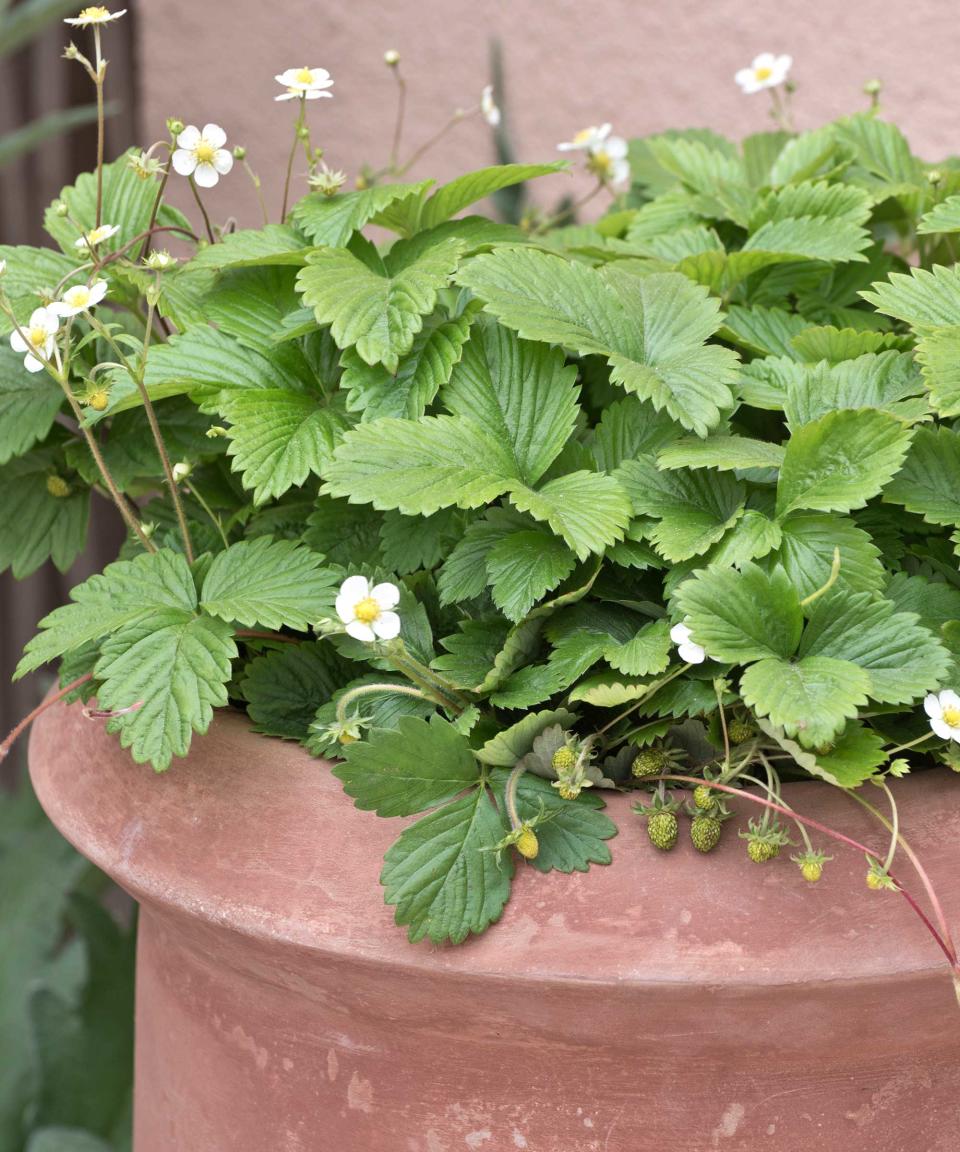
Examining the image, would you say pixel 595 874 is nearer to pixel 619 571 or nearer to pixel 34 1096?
pixel 619 571

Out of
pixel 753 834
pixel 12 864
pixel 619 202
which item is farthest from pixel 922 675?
pixel 12 864

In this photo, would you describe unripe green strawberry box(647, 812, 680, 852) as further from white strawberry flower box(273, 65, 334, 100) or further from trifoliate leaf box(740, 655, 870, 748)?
white strawberry flower box(273, 65, 334, 100)

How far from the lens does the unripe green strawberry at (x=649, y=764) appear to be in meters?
0.65

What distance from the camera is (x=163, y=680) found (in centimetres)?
65

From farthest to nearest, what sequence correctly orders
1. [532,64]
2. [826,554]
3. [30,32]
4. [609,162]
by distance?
[532,64] → [30,32] → [609,162] → [826,554]

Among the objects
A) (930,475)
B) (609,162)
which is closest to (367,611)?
(930,475)

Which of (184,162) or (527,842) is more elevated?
(184,162)

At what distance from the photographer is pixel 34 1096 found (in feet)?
4.21

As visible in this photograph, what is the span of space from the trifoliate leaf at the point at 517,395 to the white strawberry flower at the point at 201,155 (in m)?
0.20

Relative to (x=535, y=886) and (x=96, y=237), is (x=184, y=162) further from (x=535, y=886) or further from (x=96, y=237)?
(x=535, y=886)

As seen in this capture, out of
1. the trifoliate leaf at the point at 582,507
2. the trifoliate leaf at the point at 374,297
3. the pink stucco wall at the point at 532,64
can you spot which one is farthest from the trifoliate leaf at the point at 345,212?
the pink stucco wall at the point at 532,64

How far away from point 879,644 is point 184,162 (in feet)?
1.68

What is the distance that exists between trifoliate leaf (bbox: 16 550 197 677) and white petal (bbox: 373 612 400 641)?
14 cm

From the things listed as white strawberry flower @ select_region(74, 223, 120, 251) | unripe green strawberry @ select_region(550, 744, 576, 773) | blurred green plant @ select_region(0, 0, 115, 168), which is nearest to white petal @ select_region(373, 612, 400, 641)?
unripe green strawberry @ select_region(550, 744, 576, 773)
